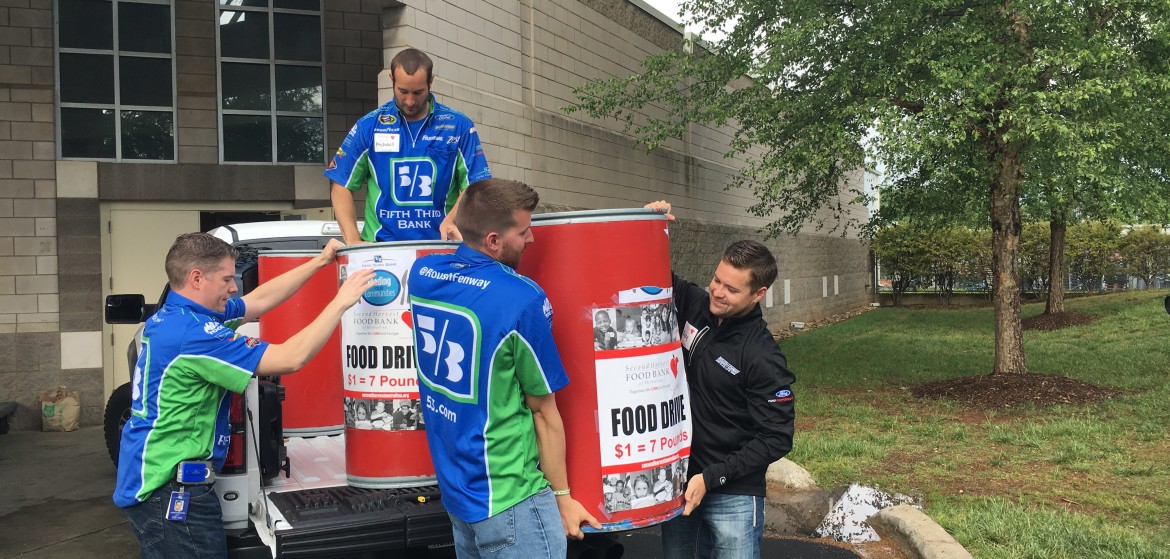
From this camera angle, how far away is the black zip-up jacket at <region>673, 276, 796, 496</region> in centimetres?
318

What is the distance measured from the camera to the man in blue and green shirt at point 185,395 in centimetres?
308

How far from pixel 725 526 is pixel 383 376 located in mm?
1390

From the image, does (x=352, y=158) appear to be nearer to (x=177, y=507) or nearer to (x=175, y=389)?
(x=175, y=389)

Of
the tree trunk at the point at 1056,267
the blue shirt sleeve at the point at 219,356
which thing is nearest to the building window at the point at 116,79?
the blue shirt sleeve at the point at 219,356

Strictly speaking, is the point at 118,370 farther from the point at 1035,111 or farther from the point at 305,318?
the point at 1035,111

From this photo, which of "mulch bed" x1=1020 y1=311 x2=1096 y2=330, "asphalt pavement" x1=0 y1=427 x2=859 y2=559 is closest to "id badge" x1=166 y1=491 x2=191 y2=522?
"asphalt pavement" x1=0 y1=427 x2=859 y2=559

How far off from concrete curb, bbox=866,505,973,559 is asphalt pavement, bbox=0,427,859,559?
37 cm

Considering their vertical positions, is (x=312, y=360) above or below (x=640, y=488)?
above

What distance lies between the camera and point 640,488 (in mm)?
2807

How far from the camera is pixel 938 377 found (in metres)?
13.2

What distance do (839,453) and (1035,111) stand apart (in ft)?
13.1

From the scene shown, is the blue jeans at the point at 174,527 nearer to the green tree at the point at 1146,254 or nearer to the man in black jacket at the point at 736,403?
the man in black jacket at the point at 736,403

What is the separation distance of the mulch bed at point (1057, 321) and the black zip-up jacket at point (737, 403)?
18.9m

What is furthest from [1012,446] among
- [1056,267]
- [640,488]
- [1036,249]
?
[1036,249]
